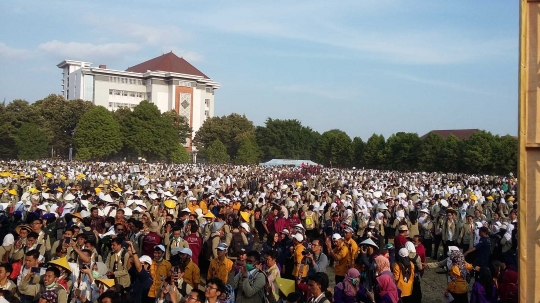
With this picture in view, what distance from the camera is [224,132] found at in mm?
68812

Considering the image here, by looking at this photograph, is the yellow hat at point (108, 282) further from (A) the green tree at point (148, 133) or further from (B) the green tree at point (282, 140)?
(B) the green tree at point (282, 140)

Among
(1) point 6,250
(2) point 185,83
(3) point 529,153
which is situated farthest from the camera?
(2) point 185,83

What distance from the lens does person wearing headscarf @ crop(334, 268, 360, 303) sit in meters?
5.57

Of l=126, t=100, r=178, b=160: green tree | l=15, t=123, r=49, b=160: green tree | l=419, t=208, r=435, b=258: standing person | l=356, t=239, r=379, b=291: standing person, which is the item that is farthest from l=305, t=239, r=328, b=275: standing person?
l=126, t=100, r=178, b=160: green tree

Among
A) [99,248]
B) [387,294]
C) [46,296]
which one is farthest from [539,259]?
[99,248]

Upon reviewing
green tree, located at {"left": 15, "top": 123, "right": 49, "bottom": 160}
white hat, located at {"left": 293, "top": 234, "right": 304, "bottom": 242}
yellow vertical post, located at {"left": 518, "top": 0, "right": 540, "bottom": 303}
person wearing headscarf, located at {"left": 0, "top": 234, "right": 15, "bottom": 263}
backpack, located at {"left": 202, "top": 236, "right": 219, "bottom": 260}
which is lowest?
backpack, located at {"left": 202, "top": 236, "right": 219, "bottom": 260}

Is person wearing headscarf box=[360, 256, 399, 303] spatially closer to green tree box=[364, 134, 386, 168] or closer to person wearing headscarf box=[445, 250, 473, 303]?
person wearing headscarf box=[445, 250, 473, 303]

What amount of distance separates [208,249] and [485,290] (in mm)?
4867

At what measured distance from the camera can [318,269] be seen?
6617 millimetres

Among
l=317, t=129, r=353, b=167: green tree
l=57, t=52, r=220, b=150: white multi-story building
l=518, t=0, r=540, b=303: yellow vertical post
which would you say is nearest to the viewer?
l=518, t=0, r=540, b=303: yellow vertical post

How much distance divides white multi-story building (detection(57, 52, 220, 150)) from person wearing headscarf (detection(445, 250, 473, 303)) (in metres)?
73.1

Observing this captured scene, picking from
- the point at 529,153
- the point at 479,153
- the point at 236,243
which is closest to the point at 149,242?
the point at 236,243

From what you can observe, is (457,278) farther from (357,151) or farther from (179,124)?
(179,124)

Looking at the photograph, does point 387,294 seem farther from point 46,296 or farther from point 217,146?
point 217,146
